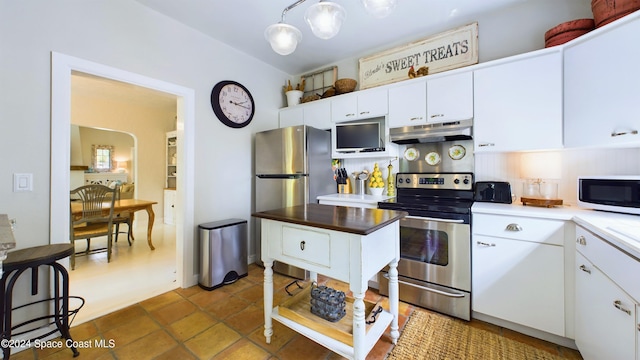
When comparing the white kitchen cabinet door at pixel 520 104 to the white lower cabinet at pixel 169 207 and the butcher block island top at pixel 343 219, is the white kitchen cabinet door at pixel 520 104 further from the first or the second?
the white lower cabinet at pixel 169 207

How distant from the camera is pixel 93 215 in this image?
3023 mm

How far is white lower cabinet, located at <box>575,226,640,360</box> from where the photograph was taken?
3.13 ft

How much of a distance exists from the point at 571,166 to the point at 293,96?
9.80 ft

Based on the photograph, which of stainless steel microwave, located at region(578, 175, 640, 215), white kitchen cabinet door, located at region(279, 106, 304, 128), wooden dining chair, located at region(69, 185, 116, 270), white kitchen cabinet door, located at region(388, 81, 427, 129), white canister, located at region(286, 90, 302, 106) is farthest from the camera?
white canister, located at region(286, 90, 302, 106)

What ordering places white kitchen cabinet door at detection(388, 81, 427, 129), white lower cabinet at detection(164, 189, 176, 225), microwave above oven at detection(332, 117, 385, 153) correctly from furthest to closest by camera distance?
white lower cabinet at detection(164, 189, 176, 225) → microwave above oven at detection(332, 117, 385, 153) → white kitchen cabinet door at detection(388, 81, 427, 129)

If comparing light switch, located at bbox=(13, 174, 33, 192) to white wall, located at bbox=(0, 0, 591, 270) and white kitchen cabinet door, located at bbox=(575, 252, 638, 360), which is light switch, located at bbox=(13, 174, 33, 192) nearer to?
white wall, located at bbox=(0, 0, 591, 270)

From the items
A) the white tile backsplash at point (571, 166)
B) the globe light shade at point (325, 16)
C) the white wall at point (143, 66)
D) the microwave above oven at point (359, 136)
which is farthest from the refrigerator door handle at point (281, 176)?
the white tile backsplash at point (571, 166)

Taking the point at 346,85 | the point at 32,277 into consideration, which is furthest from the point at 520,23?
the point at 32,277

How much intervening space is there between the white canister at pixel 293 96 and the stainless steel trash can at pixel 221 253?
1.76m

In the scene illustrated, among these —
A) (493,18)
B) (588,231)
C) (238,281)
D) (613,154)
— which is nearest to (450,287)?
(588,231)

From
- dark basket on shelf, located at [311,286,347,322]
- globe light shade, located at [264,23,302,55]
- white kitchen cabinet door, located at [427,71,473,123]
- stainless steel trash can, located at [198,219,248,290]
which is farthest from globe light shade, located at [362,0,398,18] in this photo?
stainless steel trash can, located at [198,219,248,290]

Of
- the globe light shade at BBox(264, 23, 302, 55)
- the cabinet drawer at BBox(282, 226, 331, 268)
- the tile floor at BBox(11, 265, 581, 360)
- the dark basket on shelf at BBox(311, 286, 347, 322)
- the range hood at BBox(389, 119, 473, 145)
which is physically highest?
the globe light shade at BBox(264, 23, 302, 55)

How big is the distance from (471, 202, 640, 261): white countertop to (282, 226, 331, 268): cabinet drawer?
122 cm

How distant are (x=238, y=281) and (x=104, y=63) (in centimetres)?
229
